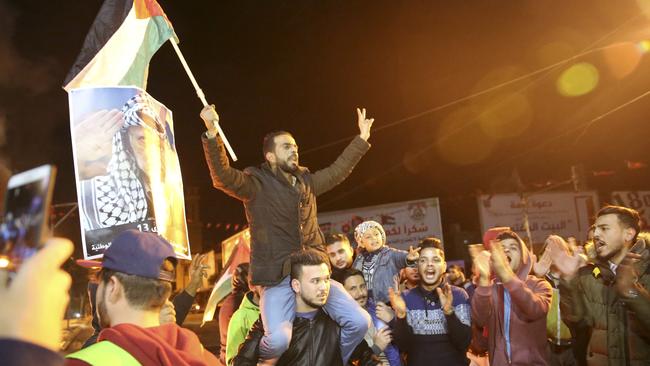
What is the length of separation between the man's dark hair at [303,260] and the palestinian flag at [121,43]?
8.20ft

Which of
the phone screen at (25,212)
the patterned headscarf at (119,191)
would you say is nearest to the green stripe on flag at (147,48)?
the patterned headscarf at (119,191)

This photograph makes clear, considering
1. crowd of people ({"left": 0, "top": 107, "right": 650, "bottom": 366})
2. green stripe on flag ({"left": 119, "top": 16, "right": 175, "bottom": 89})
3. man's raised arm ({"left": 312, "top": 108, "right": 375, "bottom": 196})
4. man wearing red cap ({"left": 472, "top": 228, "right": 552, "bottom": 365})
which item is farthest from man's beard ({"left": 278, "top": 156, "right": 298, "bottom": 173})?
man wearing red cap ({"left": 472, "top": 228, "right": 552, "bottom": 365})

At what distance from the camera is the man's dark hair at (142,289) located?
8.30 ft

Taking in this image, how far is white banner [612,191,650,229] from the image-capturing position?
30406 millimetres

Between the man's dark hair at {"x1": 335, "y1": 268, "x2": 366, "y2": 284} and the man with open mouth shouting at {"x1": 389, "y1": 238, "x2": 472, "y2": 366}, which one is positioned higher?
the man's dark hair at {"x1": 335, "y1": 268, "x2": 366, "y2": 284}

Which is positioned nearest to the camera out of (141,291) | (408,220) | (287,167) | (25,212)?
(25,212)

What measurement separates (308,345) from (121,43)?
142 inches

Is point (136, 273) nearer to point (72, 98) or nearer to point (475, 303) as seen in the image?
point (72, 98)

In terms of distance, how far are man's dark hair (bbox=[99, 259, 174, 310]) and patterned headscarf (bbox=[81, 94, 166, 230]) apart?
265cm

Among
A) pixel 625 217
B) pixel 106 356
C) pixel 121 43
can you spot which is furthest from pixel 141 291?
pixel 625 217

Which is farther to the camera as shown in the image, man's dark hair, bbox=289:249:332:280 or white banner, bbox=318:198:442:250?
white banner, bbox=318:198:442:250

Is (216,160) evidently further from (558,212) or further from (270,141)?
(558,212)

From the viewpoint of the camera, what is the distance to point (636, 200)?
30844 mm

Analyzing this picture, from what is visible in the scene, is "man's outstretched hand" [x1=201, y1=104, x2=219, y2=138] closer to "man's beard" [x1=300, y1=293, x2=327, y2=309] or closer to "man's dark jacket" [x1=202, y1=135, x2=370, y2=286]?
"man's dark jacket" [x1=202, y1=135, x2=370, y2=286]
